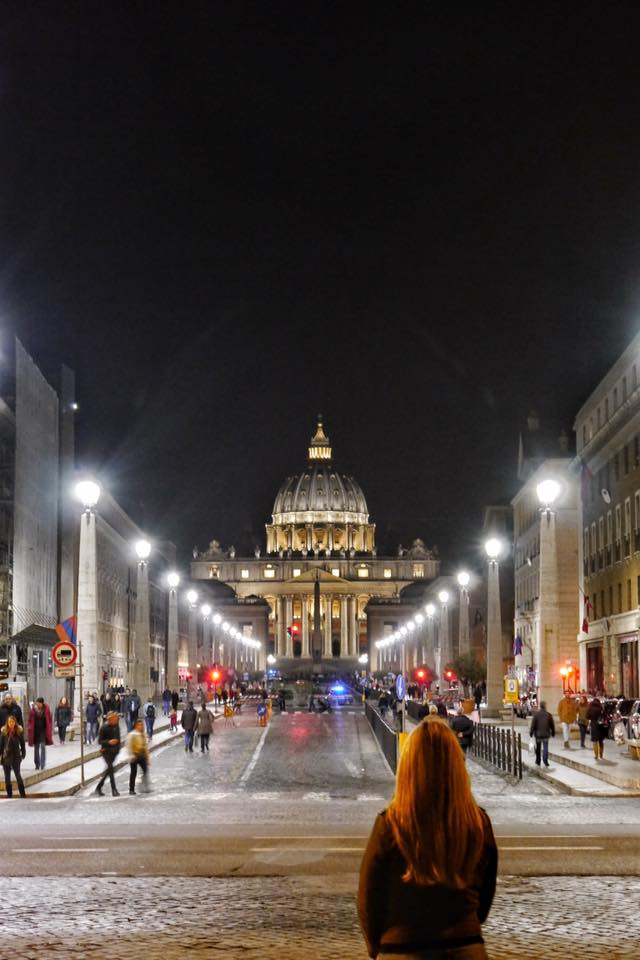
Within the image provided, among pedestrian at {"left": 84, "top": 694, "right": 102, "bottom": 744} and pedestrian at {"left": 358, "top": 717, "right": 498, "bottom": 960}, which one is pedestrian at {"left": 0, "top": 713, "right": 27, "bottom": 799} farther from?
pedestrian at {"left": 358, "top": 717, "right": 498, "bottom": 960}

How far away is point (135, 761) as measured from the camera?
29.0 meters

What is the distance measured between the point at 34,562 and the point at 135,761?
40.2m

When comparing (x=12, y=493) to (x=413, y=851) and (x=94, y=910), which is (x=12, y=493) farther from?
(x=413, y=851)

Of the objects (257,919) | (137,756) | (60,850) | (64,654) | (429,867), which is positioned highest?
(64,654)

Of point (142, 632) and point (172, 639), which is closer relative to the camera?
point (142, 632)

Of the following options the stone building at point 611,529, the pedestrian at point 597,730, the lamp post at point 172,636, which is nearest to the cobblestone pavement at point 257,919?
the pedestrian at point 597,730

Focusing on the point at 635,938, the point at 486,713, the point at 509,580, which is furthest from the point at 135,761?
the point at 509,580

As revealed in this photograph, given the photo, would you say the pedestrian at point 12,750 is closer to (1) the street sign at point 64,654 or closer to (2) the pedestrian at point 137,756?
(2) the pedestrian at point 137,756

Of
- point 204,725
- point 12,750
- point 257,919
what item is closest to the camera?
point 257,919

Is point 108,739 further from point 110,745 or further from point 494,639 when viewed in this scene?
point 494,639

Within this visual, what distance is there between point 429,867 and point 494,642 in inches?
2004

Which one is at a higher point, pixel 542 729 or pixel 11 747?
pixel 11 747

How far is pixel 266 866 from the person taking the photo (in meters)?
16.9

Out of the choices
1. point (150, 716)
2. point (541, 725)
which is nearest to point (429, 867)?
point (541, 725)
